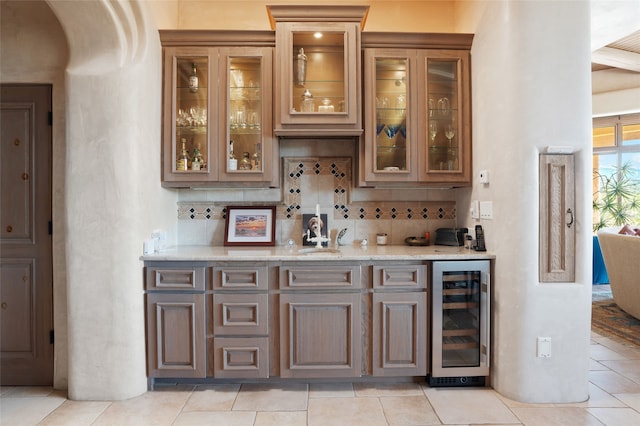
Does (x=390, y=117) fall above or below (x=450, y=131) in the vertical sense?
above

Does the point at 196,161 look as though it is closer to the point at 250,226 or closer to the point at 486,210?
the point at 250,226

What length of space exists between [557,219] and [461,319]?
91 cm

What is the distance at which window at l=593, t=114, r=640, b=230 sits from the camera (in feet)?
21.1

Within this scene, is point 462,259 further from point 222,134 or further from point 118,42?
point 118,42

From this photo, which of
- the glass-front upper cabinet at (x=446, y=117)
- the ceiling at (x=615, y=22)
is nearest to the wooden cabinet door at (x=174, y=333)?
the glass-front upper cabinet at (x=446, y=117)

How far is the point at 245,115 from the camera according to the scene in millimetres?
2871

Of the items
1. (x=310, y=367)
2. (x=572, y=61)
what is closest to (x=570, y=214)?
(x=572, y=61)

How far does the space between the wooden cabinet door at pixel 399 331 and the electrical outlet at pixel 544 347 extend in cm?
70

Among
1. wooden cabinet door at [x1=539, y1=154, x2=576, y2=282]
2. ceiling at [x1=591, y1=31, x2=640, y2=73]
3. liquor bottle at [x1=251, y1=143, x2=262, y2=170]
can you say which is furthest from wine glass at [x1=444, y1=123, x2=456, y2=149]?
ceiling at [x1=591, y1=31, x2=640, y2=73]

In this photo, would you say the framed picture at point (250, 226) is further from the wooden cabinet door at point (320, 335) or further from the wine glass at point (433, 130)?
the wine glass at point (433, 130)

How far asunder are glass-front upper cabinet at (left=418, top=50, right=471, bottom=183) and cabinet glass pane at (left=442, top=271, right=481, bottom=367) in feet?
2.62

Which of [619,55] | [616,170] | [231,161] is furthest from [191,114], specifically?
[616,170]

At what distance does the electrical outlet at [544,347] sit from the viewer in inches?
91.9

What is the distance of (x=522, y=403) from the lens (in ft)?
7.68
